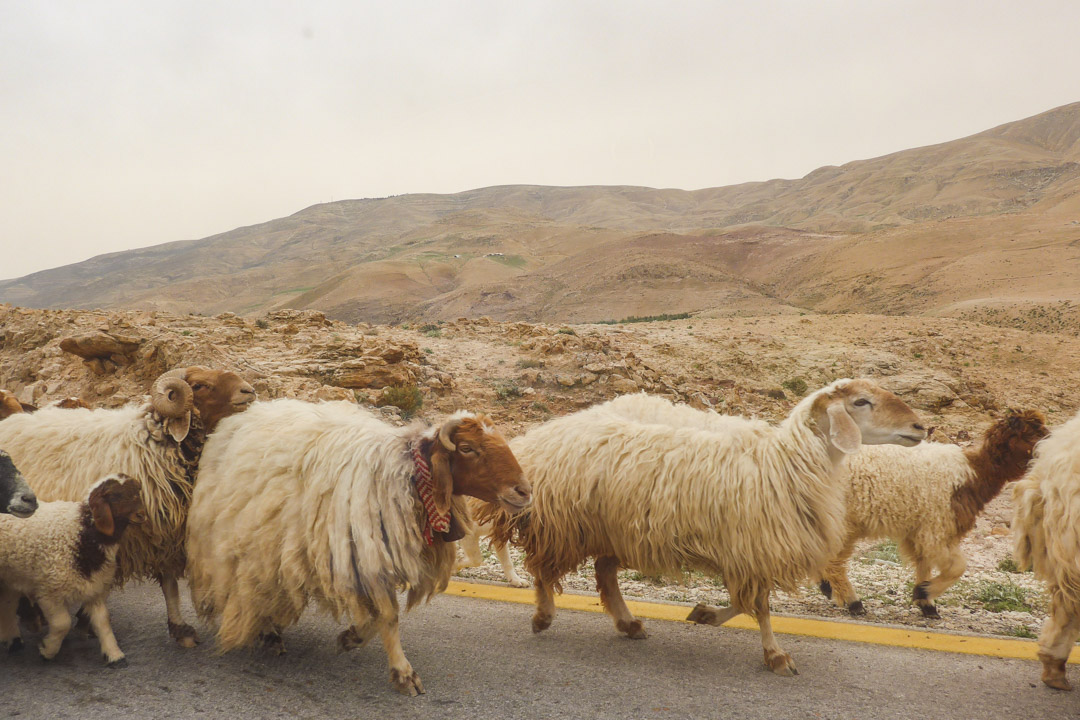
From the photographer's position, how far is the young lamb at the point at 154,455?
200 inches

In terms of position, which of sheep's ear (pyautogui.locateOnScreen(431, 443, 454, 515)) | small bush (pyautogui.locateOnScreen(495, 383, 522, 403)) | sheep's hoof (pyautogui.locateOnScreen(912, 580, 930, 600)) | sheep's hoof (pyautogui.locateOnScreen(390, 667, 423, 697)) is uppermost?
sheep's ear (pyautogui.locateOnScreen(431, 443, 454, 515))

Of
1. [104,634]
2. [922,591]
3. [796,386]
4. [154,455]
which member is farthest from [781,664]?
[796,386]

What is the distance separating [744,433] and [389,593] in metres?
2.81

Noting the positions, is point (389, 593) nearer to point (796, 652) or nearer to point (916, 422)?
point (796, 652)

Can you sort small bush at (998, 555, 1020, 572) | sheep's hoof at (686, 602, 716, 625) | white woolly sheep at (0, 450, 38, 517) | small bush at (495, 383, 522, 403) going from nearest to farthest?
1. white woolly sheep at (0, 450, 38, 517)
2. sheep's hoof at (686, 602, 716, 625)
3. small bush at (998, 555, 1020, 572)
4. small bush at (495, 383, 522, 403)

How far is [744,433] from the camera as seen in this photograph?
5398 millimetres

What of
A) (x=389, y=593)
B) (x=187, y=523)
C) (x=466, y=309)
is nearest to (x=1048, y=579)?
(x=389, y=593)

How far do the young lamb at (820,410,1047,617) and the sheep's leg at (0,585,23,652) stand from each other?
6.32 meters

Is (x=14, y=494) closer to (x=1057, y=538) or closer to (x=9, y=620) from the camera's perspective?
(x=9, y=620)

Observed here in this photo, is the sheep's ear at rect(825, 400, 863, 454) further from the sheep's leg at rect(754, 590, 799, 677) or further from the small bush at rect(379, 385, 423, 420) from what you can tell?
the small bush at rect(379, 385, 423, 420)

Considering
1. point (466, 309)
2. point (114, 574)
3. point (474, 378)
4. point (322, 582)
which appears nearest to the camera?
point (322, 582)

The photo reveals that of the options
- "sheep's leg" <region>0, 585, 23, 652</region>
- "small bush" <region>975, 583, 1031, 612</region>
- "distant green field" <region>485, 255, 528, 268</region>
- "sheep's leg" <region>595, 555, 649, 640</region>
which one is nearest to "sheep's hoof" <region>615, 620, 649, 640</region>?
"sheep's leg" <region>595, 555, 649, 640</region>

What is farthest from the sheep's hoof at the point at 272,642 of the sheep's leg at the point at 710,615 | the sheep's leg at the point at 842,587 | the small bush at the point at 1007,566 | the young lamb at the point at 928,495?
the small bush at the point at 1007,566

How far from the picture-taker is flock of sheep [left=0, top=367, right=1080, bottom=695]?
4426mm
